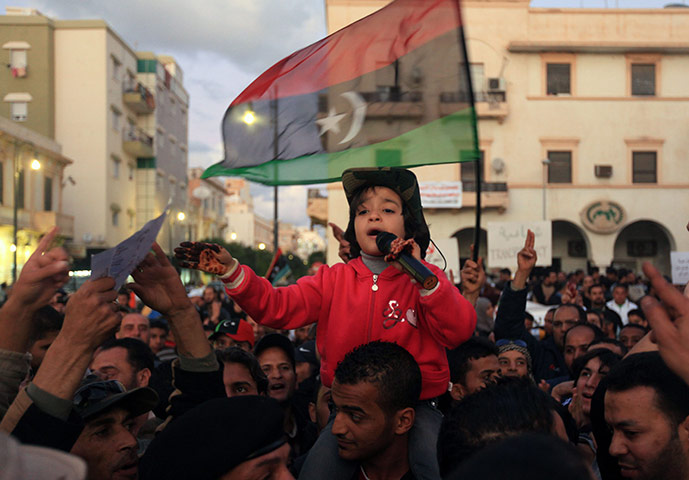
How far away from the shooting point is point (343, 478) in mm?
2596

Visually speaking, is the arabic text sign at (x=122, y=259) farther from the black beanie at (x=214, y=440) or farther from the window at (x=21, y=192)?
the window at (x=21, y=192)

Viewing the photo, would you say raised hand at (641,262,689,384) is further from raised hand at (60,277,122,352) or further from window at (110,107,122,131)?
window at (110,107,122,131)

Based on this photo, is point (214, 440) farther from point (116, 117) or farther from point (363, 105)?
point (116, 117)

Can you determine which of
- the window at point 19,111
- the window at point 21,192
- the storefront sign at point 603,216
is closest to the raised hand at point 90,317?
the storefront sign at point 603,216

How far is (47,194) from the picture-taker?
1346 inches

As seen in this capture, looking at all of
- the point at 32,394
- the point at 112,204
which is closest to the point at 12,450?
the point at 32,394

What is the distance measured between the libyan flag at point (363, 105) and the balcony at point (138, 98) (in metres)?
40.5

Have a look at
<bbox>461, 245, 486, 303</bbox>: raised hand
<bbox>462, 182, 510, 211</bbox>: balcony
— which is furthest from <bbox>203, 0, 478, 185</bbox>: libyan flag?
<bbox>462, 182, 510, 211</bbox>: balcony

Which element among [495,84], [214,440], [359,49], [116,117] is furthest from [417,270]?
[116,117]

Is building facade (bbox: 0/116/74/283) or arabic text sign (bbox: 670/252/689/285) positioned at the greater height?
building facade (bbox: 0/116/74/283)

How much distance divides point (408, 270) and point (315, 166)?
1178 millimetres

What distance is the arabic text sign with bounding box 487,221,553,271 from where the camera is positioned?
41.9 feet

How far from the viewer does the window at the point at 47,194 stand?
111 ft

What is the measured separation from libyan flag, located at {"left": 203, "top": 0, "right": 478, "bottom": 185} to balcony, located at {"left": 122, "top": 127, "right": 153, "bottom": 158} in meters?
40.4
